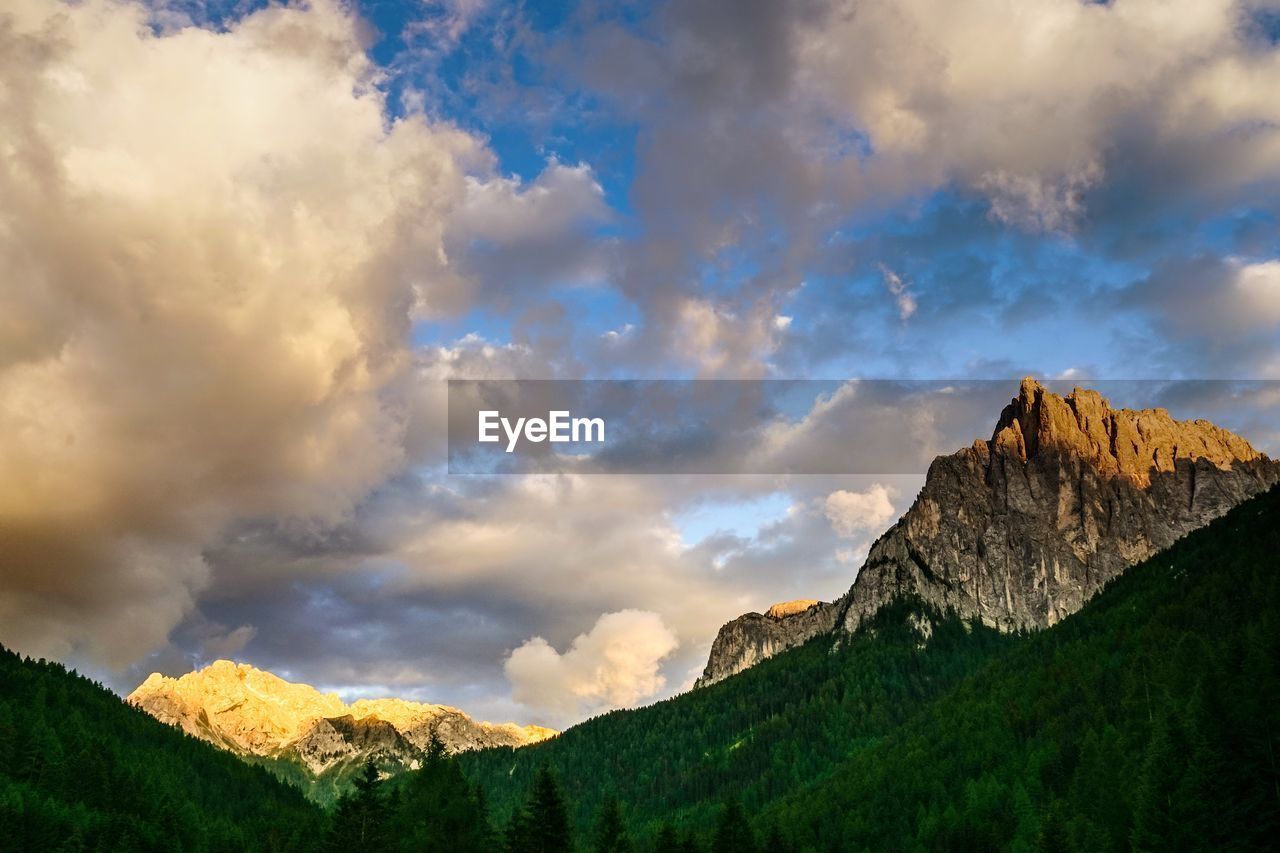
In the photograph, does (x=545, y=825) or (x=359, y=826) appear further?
(x=359, y=826)

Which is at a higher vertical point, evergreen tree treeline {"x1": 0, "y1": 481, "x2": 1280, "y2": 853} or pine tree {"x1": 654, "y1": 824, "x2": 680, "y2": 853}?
evergreen tree treeline {"x1": 0, "y1": 481, "x2": 1280, "y2": 853}

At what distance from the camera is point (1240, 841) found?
72.8 m

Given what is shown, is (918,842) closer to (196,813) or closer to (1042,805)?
(1042,805)

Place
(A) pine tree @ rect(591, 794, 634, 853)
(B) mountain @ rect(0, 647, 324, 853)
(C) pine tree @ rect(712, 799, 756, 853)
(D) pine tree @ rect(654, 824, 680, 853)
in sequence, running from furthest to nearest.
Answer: (B) mountain @ rect(0, 647, 324, 853)
(D) pine tree @ rect(654, 824, 680, 853)
(C) pine tree @ rect(712, 799, 756, 853)
(A) pine tree @ rect(591, 794, 634, 853)

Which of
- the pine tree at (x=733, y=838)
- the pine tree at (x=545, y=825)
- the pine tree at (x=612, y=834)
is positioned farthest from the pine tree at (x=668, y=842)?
the pine tree at (x=545, y=825)

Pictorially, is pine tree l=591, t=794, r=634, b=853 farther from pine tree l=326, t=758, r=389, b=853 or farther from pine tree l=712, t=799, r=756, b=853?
pine tree l=326, t=758, r=389, b=853

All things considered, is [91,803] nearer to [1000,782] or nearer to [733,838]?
[733,838]

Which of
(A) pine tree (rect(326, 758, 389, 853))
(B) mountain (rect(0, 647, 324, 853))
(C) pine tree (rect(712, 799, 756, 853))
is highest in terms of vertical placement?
(B) mountain (rect(0, 647, 324, 853))

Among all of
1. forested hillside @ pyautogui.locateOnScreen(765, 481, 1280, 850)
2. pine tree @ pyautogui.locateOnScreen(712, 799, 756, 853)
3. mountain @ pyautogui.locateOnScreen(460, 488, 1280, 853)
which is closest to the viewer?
forested hillside @ pyautogui.locateOnScreen(765, 481, 1280, 850)

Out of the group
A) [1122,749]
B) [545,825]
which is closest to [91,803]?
[545,825]

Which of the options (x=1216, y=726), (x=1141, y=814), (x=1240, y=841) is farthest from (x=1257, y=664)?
(x=1240, y=841)

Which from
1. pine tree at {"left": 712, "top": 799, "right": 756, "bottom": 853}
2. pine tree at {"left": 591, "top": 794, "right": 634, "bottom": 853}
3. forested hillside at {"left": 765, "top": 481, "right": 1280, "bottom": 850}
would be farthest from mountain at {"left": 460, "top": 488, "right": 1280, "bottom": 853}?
pine tree at {"left": 591, "top": 794, "right": 634, "bottom": 853}

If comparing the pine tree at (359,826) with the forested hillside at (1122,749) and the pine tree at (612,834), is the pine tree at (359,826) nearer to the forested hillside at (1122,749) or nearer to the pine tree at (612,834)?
the pine tree at (612,834)

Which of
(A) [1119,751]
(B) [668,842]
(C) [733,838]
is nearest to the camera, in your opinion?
(C) [733,838]
